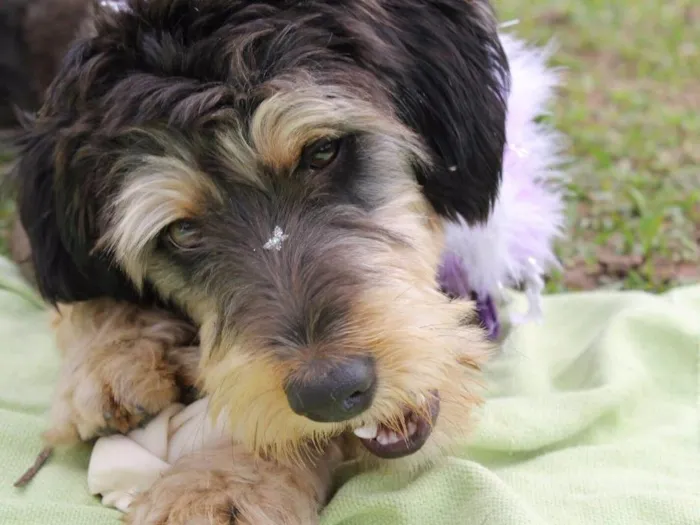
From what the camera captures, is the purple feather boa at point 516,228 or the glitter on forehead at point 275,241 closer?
the glitter on forehead at point 275,241

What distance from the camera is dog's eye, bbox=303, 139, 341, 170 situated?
2543 mm

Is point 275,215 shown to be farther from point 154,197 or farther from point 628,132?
A: point 628,132

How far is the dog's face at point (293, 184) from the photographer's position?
228cm

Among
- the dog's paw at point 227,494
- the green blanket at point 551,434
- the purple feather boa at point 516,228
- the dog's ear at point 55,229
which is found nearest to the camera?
the dog's paw at point 227,494

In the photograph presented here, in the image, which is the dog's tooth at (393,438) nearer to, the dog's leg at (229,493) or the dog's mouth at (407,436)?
the dog's mouth at (407,436)

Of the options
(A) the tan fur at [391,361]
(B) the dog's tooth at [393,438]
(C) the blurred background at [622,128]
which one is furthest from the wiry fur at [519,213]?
(B) the dog's tooth at [393,438]

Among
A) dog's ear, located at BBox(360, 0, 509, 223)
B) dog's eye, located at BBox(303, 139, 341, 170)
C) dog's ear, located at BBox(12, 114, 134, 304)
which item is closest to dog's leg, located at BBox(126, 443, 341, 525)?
dog's ear, located at BBox(12, 114, 134, 304)

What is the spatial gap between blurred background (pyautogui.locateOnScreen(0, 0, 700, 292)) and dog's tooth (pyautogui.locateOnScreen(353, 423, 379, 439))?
1.94m

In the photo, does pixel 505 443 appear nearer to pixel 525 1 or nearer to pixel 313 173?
pixel 313 173

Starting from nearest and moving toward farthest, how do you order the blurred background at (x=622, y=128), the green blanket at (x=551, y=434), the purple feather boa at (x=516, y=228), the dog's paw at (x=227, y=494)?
the dog's paw at (x=227, y=494)
the green blanket at (x=551, y=434)
the purple feather boa at (x=516, y=228)
the blurred background at (x=622, y=128)

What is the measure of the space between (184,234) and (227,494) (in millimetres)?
795

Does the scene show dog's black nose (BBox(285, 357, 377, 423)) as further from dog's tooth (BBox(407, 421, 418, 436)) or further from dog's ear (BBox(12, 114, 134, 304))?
dog's ear (BBox(12, 114, 134, 304))

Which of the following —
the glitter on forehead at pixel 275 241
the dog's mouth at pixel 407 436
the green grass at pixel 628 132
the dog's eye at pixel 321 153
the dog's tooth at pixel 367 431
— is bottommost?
the green grass at pixel 628 132

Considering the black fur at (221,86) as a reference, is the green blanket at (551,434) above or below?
below
